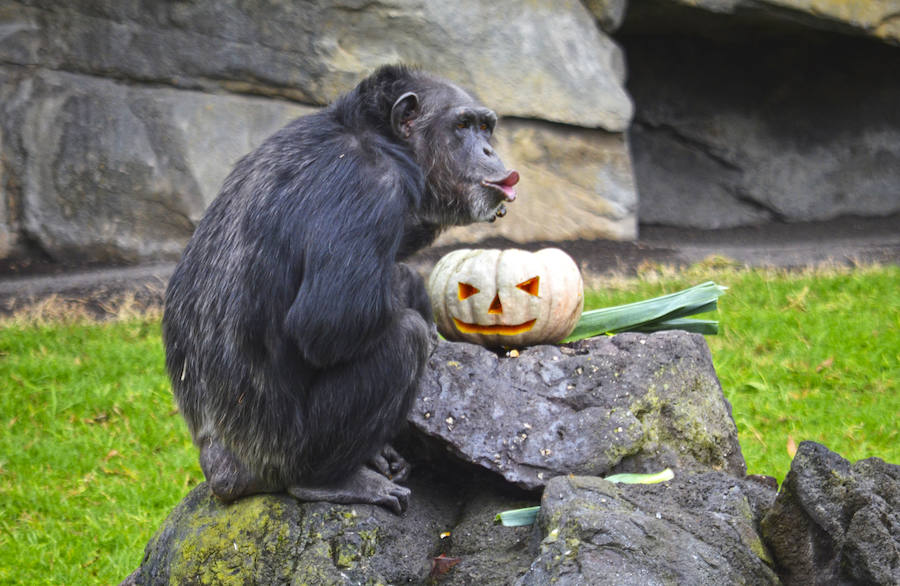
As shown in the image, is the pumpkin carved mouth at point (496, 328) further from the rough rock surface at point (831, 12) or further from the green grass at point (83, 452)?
the rough rock surface at point (831, 12)

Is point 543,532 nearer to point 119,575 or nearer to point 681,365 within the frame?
point 681,365

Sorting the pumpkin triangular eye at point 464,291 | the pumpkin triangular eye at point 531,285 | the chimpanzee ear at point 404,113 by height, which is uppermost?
the chimpanzee ear at point 404,113

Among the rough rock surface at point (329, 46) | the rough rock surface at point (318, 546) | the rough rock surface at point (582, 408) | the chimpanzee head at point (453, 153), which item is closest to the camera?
the rough rock surface at point (318, 546)

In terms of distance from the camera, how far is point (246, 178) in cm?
337

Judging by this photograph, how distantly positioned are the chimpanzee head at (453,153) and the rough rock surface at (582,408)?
1.81ft

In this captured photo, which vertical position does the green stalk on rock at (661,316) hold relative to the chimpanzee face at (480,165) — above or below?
below

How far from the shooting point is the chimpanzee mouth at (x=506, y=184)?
11.8 ft

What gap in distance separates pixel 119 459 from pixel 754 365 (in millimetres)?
3874

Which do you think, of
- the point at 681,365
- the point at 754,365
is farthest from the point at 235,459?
the point at 754,365

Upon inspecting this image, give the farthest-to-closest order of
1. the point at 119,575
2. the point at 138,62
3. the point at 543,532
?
1. the point at 138,62
2. the point at 119,575
3. the point at 543,532

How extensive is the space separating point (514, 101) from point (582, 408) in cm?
552

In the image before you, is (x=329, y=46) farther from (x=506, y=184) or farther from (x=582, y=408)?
(x=582, y=408)

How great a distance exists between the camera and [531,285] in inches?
147

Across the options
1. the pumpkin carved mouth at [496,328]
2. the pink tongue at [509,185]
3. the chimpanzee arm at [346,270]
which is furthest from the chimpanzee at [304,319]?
the pumpkin carved mouth at [496,328]
